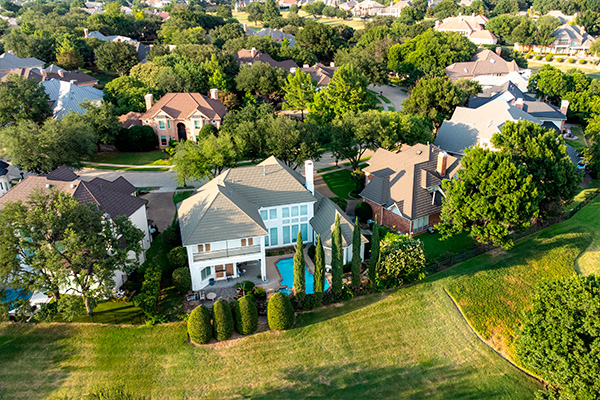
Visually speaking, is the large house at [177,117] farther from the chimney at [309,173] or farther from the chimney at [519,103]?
the chimney at [519,103]

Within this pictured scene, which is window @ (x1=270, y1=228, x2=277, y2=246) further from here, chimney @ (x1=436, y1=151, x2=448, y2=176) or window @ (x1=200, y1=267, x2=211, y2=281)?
chimney @ (x1=436, y1=151, x2=448, y2=176)

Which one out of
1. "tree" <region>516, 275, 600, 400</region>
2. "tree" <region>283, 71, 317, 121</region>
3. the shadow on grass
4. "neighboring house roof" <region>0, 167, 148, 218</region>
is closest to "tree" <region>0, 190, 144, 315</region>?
the shadow on grass

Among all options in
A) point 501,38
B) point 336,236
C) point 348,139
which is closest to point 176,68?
point 348,139

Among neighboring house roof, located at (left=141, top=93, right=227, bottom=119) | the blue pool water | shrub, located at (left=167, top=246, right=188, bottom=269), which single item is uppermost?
neighboring house roof, located at (left=141, top=93, right=227, bottom=119)

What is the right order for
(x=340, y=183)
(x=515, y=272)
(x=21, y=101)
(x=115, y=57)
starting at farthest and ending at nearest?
(x=115, y=57)
(x=21, y=101)
(x=340, y=183)
(x=515, y=272)

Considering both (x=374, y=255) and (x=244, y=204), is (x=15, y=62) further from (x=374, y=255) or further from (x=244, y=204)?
(x=374, y=255)

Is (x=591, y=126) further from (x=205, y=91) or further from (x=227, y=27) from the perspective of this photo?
(x=227, y=27)

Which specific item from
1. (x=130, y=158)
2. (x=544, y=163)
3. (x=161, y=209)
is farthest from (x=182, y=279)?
(x=130, y=158)

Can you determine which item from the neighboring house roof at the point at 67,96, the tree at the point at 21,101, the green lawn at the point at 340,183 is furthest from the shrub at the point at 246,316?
the neighboring house roof at the point at 67,96
